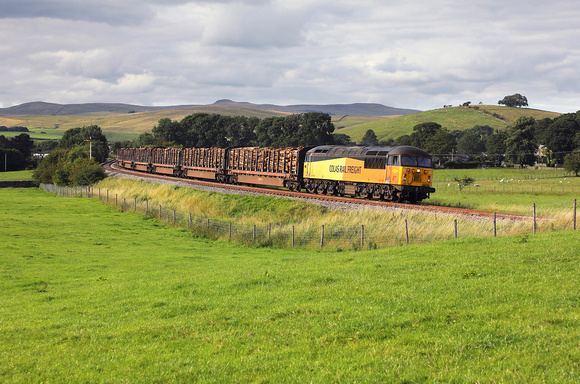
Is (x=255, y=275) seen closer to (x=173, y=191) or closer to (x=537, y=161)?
(x=173, y=191)

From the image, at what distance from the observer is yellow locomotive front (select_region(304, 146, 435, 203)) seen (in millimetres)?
37625

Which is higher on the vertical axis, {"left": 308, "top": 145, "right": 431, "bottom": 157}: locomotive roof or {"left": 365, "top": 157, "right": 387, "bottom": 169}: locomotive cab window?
{"left": 308, "top": 145, "right": 431, "bottom": 157}: locomotive roof

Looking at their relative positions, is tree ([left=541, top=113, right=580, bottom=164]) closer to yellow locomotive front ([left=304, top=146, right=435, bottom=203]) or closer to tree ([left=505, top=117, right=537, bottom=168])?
tree ([left=505, top=117, right=537, bottom=168])

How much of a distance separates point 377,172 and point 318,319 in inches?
1163

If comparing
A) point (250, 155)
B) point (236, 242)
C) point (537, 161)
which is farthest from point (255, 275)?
point (537, 161)

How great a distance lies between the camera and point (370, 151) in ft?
133

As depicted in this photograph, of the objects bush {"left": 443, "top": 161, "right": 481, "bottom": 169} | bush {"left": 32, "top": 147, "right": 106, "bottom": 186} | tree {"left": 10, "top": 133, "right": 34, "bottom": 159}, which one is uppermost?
tree {"left": 10, "top": 133, "right": 34, "bottom": 159}

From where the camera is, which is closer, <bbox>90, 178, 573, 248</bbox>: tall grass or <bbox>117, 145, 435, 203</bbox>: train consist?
<bbox>90, 178, 573, 248</bbox>: tall grass

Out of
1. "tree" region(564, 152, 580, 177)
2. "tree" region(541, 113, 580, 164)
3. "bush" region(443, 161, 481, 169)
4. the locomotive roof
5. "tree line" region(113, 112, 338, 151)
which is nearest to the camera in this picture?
the locomotive roof

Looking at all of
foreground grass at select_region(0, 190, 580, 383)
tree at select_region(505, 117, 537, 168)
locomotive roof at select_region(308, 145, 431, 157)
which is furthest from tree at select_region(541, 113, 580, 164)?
foreground grass at select_region(0, 190, 580, 383)

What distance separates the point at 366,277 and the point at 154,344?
22.9 ft

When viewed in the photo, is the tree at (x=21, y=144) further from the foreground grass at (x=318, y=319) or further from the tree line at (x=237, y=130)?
the foreground grass at (x=318, y=319)

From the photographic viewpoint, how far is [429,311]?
35.1 ft

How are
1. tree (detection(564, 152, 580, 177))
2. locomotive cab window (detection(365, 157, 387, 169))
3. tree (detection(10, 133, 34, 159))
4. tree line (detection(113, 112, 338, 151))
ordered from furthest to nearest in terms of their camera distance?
tree (detection(10, 133, 34, 159)) → tree line (detection(113, 112, 338, 151)) → tree (detection(564, 152, 580, 177)) → locomotive cab window (detection(365, 157, 387, 169))
